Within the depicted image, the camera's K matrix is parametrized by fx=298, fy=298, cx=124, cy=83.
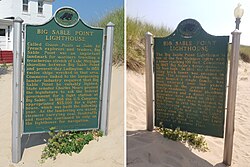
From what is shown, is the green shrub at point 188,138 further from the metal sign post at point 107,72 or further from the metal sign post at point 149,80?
the metal sign post at point 107,72

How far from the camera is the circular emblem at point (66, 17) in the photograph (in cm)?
346

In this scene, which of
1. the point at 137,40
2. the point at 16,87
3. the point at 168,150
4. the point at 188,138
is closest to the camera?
the point at 16,87

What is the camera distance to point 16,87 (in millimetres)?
3307

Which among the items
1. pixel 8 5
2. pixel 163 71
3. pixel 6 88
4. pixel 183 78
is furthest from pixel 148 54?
pixel 8 5

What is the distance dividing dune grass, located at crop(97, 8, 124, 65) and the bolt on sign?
4.38m

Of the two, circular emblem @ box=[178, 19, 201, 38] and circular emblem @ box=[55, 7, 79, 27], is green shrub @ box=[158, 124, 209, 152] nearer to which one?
circular emblem @ box=[178, 19, 201, 38]

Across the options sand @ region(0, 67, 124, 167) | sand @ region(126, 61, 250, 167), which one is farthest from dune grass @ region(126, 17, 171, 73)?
sand @ region(0, 67, 124, 167)

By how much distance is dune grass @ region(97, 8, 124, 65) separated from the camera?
27.5 feet

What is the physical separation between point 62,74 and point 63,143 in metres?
0.88

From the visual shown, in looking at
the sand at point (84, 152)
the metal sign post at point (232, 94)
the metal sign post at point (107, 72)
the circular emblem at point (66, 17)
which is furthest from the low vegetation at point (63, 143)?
the metal sign post at point (232, 94)

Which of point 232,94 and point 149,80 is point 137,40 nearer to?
point 149,80

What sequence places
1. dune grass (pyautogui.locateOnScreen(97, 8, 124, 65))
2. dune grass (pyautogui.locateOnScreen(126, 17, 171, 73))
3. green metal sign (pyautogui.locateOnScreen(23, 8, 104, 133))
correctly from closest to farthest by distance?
green metal sign (pyautogui.locateOnScreen(23, 8, 104, 133)) → dune grass (pyautogui.locateOnScreen(126, 17, 171, 73)) → dune grass (pyautogui.locateOnScreen(97, 8, 124, 65))

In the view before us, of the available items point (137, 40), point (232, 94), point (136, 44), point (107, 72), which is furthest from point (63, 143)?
point (137, 40)

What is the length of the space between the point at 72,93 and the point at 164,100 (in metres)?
1.24
